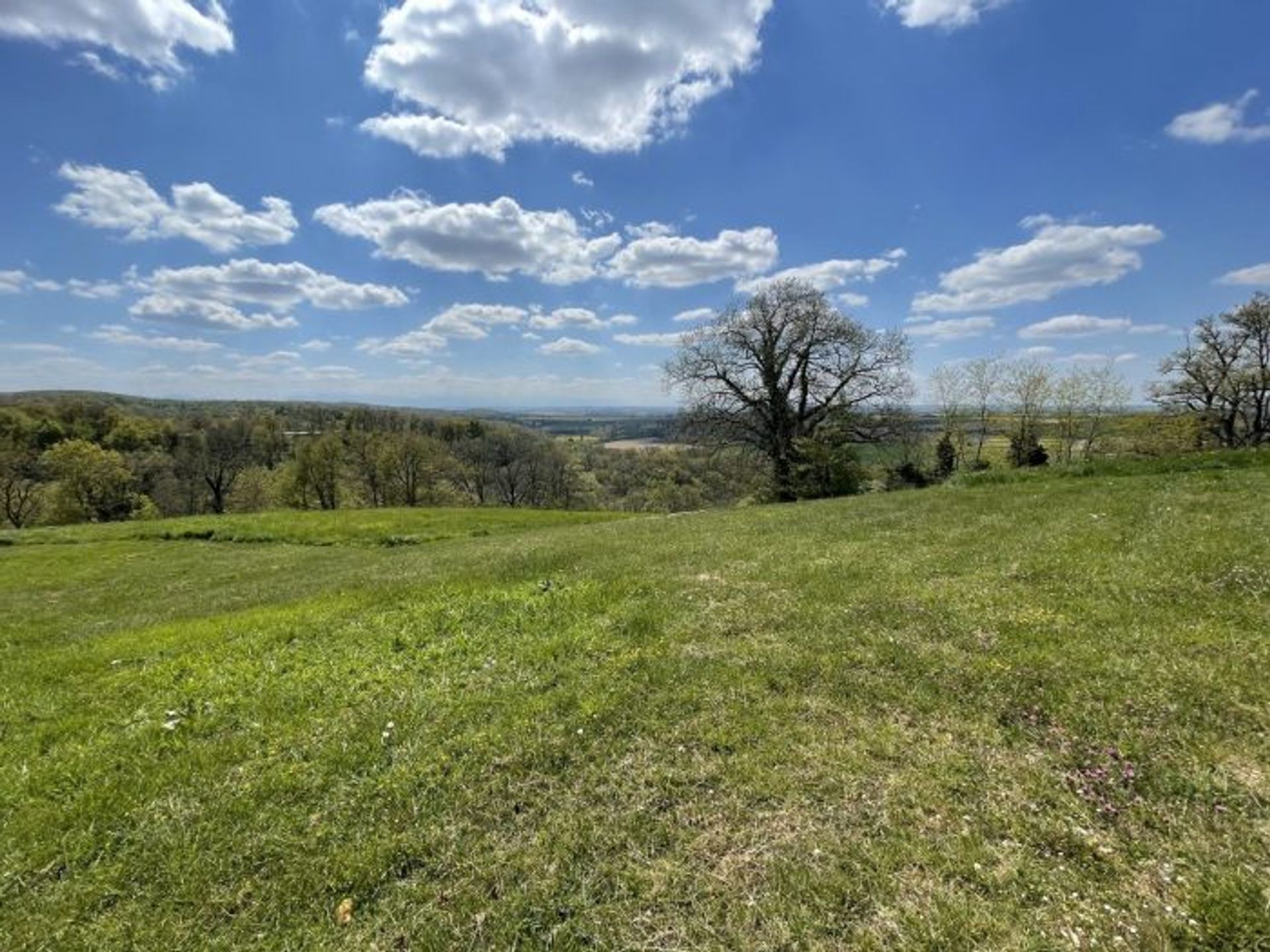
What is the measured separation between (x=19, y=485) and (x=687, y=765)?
310 feet

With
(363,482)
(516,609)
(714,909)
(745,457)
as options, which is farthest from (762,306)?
(363,482)

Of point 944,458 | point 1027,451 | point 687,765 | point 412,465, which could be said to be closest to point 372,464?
point 412,465

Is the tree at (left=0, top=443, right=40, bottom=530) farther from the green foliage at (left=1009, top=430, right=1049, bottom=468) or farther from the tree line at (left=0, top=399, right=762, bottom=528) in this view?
the green foliage at (left=1009, top=430, right=1049, bottom=468)

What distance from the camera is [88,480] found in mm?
65500

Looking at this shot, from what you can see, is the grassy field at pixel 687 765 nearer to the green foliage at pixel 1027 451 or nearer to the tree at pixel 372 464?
the green foliage at pixel 1027 451

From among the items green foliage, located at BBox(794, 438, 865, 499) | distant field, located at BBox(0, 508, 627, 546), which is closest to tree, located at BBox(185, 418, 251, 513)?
distant field, located at BBox(0, 508, 627, 546)

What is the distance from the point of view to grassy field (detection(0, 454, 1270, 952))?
4.25 m

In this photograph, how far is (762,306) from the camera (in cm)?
4281

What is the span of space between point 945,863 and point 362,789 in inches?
204

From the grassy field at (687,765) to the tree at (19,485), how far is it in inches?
3051

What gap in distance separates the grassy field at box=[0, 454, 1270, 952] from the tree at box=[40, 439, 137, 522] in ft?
232

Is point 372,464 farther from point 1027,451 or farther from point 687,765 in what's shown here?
point 687,765

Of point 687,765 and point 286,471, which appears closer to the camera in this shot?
point 687,765

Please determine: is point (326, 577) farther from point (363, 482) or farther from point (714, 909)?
point (363, 482)
